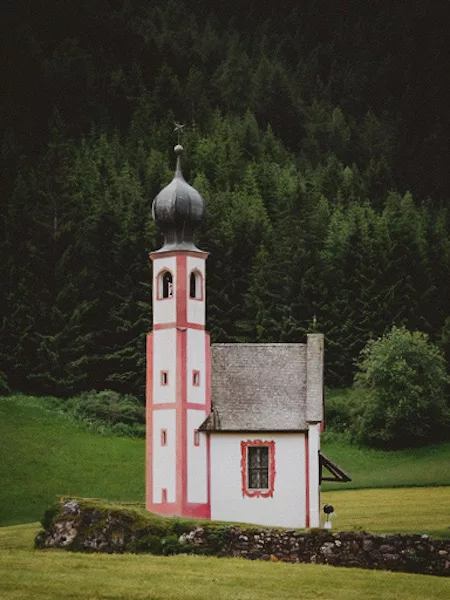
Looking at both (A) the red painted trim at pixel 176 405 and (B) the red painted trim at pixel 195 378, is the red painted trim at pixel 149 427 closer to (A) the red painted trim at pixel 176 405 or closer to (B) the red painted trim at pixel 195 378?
(A) the red painted trim at pixel 176 405

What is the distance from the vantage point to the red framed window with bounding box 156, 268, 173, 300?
63.8 m

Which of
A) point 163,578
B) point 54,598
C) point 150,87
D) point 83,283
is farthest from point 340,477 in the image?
point 150,87

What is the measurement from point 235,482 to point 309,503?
Answer: 117 inches

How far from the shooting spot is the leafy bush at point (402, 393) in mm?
92750

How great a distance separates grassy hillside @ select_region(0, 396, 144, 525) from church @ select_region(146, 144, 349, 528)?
12.5 meters

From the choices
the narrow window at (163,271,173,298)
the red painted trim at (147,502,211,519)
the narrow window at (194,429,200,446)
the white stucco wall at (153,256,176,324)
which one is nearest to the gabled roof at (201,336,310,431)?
the narrow window at (194,429,200,446)

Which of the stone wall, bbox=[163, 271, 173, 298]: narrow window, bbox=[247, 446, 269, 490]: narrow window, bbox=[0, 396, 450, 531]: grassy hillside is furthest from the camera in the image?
bbox=[0, 396, 450, 531]: grassy hillside

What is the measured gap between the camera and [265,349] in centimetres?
6450

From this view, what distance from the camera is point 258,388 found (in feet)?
208

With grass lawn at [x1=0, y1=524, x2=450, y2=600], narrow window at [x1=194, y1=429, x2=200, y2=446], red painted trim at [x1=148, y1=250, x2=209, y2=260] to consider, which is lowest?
grass lawn at [x1=0, y1=524, x2=450, y2=600]

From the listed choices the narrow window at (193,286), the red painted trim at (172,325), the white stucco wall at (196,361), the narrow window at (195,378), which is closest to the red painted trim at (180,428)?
the white stucco wall at (196,361)

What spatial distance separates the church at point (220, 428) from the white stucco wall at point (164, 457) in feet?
0.13

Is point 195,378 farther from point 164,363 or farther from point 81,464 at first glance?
point 81,464

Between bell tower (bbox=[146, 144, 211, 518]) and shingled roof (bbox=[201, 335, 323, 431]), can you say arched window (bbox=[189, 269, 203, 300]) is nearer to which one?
bell tower (bbox=[146, 144, 211, 518])
